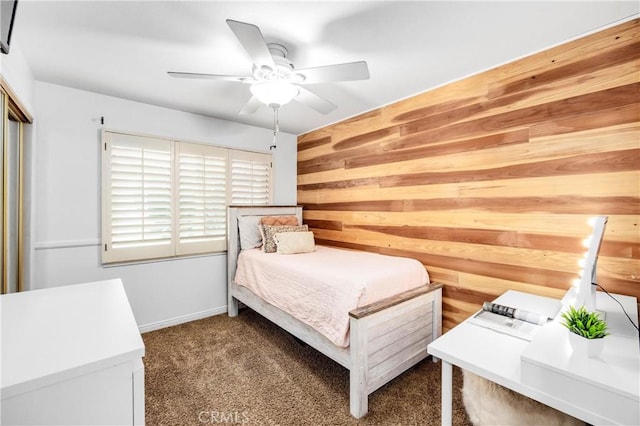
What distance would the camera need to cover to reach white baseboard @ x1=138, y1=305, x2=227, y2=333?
2.91 m

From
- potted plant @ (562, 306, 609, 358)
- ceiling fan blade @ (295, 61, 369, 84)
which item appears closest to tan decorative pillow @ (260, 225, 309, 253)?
ceiling fan blade @ (295, 61, 369, 84)

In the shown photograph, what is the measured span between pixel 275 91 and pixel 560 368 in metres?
1.94

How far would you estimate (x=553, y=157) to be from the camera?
1837 mm

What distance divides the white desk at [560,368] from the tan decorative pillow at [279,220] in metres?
2.41

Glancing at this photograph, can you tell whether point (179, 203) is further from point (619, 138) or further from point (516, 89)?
point (619, 138)

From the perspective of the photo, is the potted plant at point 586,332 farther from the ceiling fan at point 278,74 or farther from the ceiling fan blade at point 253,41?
the ceiling fan blade at point 253,41

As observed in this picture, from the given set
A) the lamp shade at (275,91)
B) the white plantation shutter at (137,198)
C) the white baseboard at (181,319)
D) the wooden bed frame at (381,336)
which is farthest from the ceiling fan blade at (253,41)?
the white baseboard at (181,319)

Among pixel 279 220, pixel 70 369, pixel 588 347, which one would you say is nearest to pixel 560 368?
pixel 588 347

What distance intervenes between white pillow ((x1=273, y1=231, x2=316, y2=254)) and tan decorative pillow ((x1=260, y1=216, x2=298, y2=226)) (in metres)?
0.33

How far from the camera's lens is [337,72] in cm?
164

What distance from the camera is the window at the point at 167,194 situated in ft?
8.91

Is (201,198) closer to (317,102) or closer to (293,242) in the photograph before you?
(293,242)

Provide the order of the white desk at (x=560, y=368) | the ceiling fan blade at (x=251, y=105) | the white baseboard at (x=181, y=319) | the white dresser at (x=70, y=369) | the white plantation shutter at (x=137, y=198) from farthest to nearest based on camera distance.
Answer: the white baseboard at (x=181, y=319) < the white plantation shutter at (x=137, y=198) < the ceiling fan blade at (x=251, y=105) < the white desk at (x=560, y=368) < the white dresser at (x=70, y=369)

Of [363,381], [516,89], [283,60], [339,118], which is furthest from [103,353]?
[339,118]
